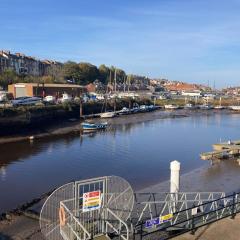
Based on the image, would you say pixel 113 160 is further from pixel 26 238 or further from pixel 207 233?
pixel 207 233

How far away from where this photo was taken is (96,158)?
35656 millimetres

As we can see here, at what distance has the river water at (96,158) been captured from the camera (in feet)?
85.5

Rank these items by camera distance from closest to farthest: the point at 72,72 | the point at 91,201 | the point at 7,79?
the point at 91,201
the point at 7,79
the point at 72,72

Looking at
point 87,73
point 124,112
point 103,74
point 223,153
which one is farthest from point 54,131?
point 103,74

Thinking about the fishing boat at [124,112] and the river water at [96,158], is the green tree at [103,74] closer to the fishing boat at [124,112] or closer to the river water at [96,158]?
the fishing boat at [124,112]

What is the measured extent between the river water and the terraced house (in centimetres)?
6909

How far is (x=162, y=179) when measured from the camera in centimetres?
2742

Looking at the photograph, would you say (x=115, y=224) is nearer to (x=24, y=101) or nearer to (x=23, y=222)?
(x=23, y=222)

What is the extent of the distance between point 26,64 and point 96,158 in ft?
333

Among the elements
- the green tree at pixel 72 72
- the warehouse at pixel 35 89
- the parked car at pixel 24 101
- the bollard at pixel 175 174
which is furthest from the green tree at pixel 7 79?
the bollard at pixel 175 174

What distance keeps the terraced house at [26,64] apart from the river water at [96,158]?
227 ft

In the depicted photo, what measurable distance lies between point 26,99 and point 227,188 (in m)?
45.0

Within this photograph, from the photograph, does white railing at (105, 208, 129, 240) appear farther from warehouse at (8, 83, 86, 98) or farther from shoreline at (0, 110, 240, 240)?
warehouse at (8, 83, 86, 98)

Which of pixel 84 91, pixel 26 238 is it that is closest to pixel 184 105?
pixel 84 91
